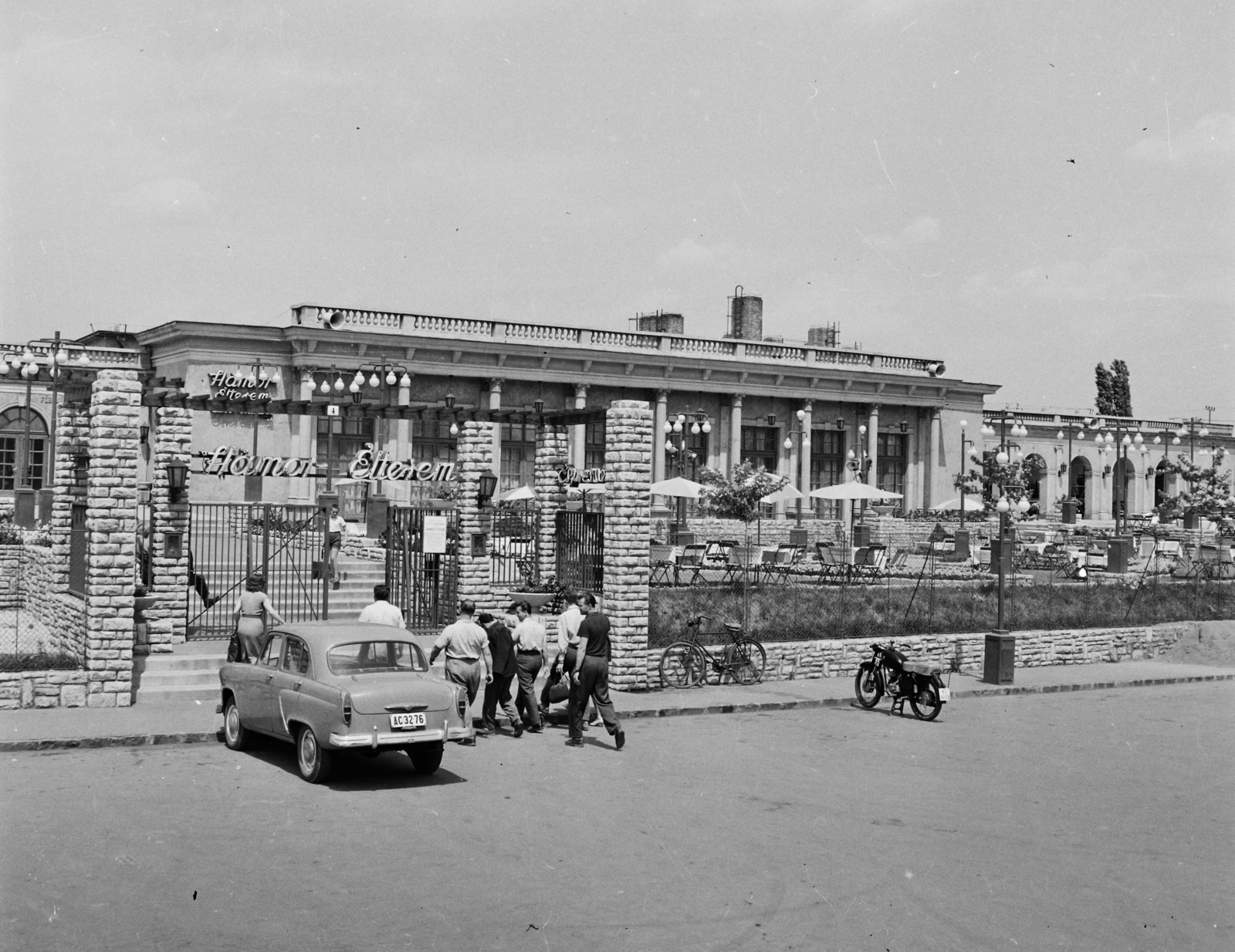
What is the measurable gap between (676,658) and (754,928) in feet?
38.0

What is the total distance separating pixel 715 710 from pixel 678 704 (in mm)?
578

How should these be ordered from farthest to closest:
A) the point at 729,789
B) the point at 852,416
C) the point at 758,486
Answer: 1. the point at 852,416
2. the point at 758,486
3. the point at 729,789

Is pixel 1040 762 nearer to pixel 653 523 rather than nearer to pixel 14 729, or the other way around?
pixel 14 729

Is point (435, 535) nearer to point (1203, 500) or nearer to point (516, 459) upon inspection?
point (516, 459)

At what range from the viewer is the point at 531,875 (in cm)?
994

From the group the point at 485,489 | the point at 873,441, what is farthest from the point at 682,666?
the point at 873,441

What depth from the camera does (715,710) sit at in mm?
19016

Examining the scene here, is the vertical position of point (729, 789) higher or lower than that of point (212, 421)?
lower

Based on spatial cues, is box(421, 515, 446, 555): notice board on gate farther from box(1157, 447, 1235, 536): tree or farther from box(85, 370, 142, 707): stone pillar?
box(1157, 447, 1235, 536): tree

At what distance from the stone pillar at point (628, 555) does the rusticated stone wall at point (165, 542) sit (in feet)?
21.5

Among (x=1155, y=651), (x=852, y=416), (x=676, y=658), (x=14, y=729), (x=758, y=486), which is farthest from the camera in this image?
(x=852, y=416)

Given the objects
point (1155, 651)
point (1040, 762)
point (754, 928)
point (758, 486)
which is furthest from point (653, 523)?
point (754, 928)

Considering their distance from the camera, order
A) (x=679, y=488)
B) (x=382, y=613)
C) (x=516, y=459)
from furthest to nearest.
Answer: (x=516, y=459) < (x=679, y=488) < (x=382, y=613)

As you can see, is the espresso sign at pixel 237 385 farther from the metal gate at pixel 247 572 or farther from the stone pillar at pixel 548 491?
the stone pillar at pixel 548 491
